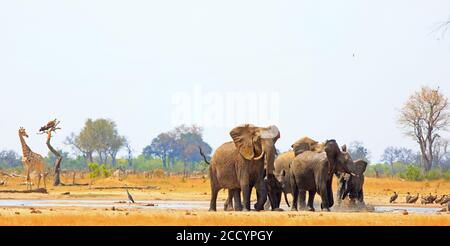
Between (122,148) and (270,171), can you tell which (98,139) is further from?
(270,171)

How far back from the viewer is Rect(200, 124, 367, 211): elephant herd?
1334 inches

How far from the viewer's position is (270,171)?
34.2 metres

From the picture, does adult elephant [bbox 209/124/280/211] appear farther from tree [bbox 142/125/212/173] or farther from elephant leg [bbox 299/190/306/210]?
tree [bbox 142/125/212/173]

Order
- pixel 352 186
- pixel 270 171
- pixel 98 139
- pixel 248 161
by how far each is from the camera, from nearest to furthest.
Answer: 1. pixel 248 161
2. pixel 270 171
3. pixel 352 186
4. pixel 98 139

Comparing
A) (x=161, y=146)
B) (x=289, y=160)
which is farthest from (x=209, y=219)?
(x=161, y=146)

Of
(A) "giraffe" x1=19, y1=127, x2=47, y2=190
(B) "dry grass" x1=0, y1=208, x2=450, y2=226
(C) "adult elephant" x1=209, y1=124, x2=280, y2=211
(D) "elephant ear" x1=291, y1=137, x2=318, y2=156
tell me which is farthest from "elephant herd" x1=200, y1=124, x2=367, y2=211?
(A) "giraffe" x1=19, y1=127, x2=47, y2=190

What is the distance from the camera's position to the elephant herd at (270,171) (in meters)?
33.9

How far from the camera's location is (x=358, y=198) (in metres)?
36.4

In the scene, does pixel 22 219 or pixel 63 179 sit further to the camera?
pixel 63 179

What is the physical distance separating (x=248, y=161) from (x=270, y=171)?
759mm

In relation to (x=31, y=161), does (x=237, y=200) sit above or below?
below
